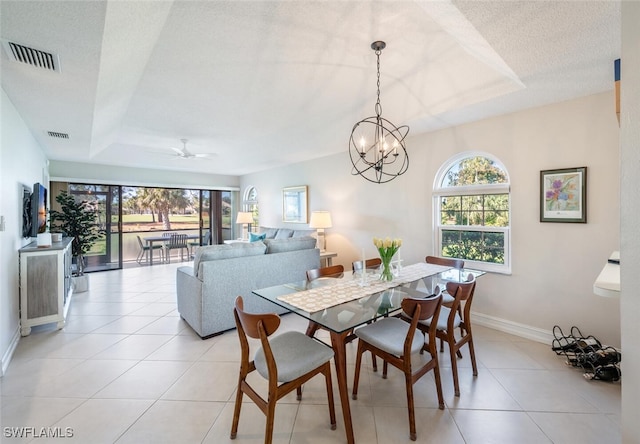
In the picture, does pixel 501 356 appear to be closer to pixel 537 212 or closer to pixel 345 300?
pixel 537 212

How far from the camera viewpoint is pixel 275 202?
22.1ft

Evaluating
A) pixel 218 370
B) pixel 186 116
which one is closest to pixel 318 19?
pixel 186 116

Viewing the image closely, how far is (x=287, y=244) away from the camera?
12.2 feet

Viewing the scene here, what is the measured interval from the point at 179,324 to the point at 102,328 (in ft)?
2.71

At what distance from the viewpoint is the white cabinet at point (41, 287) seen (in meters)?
2.87

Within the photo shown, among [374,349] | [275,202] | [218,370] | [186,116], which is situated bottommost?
[218,370]

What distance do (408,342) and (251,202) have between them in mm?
6622

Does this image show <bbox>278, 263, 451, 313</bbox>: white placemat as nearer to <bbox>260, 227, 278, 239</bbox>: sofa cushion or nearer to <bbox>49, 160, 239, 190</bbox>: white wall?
<bbox>260, 227, 278, 239</bbox>: sofa cushion

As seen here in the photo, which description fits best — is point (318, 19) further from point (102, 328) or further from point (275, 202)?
point (275, 202)

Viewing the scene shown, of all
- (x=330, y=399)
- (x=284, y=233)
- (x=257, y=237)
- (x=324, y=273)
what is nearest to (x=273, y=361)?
(x=330, y=399)

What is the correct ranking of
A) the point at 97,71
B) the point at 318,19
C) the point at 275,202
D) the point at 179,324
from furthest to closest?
1. the point at 275,202
2. the point at 179,324
3. the point at 97,71
4. the point at 318,19

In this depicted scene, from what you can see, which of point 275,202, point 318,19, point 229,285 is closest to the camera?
point 318,19

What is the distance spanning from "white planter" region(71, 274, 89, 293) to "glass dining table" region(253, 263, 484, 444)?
4.22m

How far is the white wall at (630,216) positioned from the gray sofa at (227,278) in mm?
2956
